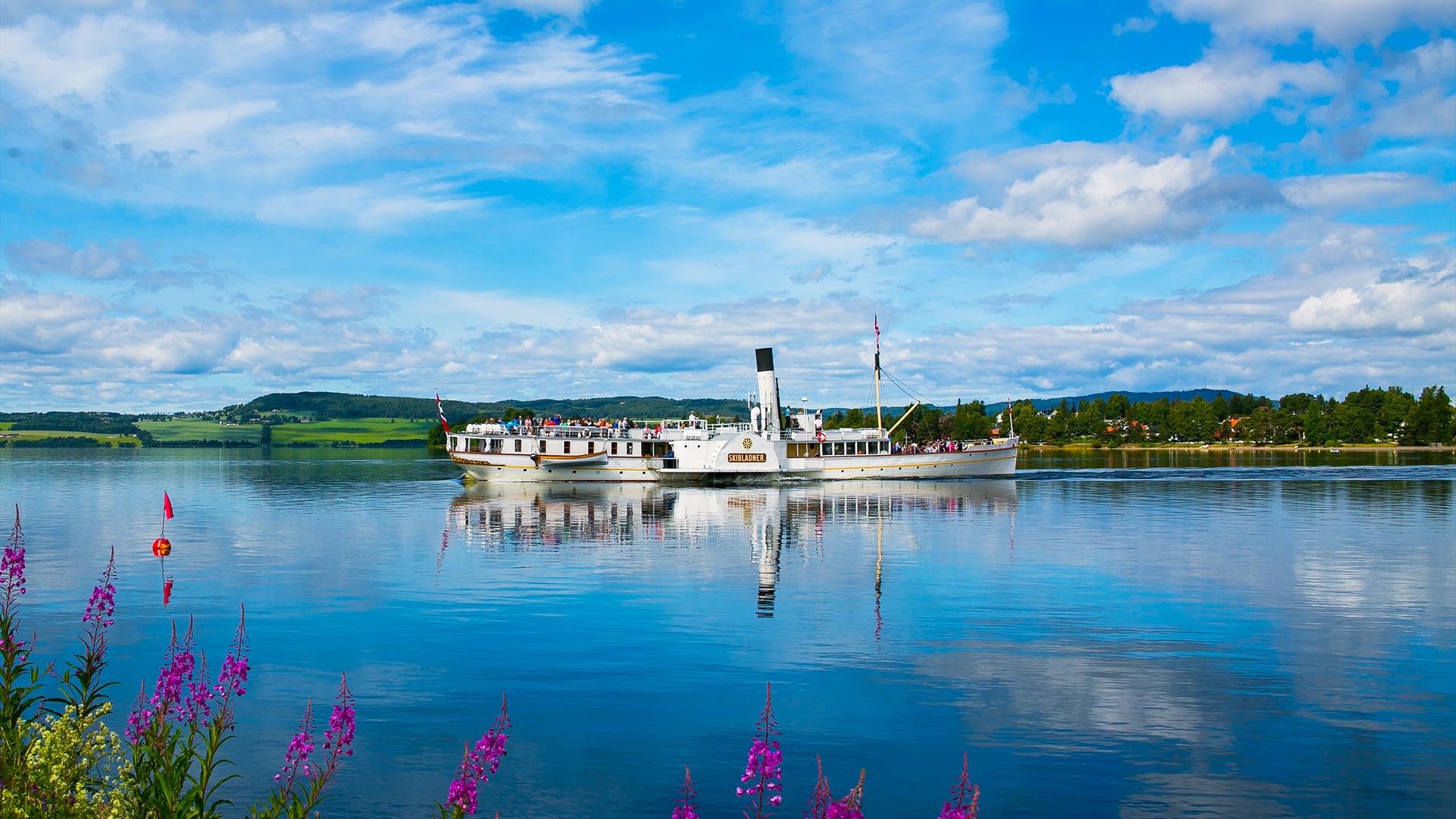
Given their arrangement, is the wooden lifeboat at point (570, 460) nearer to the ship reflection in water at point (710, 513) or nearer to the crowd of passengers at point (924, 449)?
the ship reflection in water at point (710, 513)

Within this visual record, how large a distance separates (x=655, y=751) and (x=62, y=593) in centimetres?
2633

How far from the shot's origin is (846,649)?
25000mm

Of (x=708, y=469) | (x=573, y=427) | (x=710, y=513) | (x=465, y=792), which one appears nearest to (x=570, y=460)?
(x=573, y=427)

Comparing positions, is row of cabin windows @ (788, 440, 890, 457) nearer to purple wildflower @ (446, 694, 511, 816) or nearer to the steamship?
the steamship

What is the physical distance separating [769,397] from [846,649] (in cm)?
7379

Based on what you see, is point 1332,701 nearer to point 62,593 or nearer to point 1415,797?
point 1415,797

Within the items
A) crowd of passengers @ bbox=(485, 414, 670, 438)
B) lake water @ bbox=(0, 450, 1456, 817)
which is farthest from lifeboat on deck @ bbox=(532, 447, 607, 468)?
lake water @ bbox=(0, 450, 1456, 817)

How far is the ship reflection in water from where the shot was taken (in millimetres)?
48656

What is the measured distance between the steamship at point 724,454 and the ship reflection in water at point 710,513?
1.88m

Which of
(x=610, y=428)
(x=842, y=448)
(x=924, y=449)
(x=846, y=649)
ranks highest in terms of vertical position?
(x=610, y=428)

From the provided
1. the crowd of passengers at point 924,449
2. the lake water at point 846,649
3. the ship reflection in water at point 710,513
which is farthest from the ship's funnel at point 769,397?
the lake water at point 846,649

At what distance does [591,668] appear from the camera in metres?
23.3

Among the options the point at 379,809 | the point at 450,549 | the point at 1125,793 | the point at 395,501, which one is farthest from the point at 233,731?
the point at 395,501

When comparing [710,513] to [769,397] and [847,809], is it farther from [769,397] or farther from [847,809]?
[847,809]
